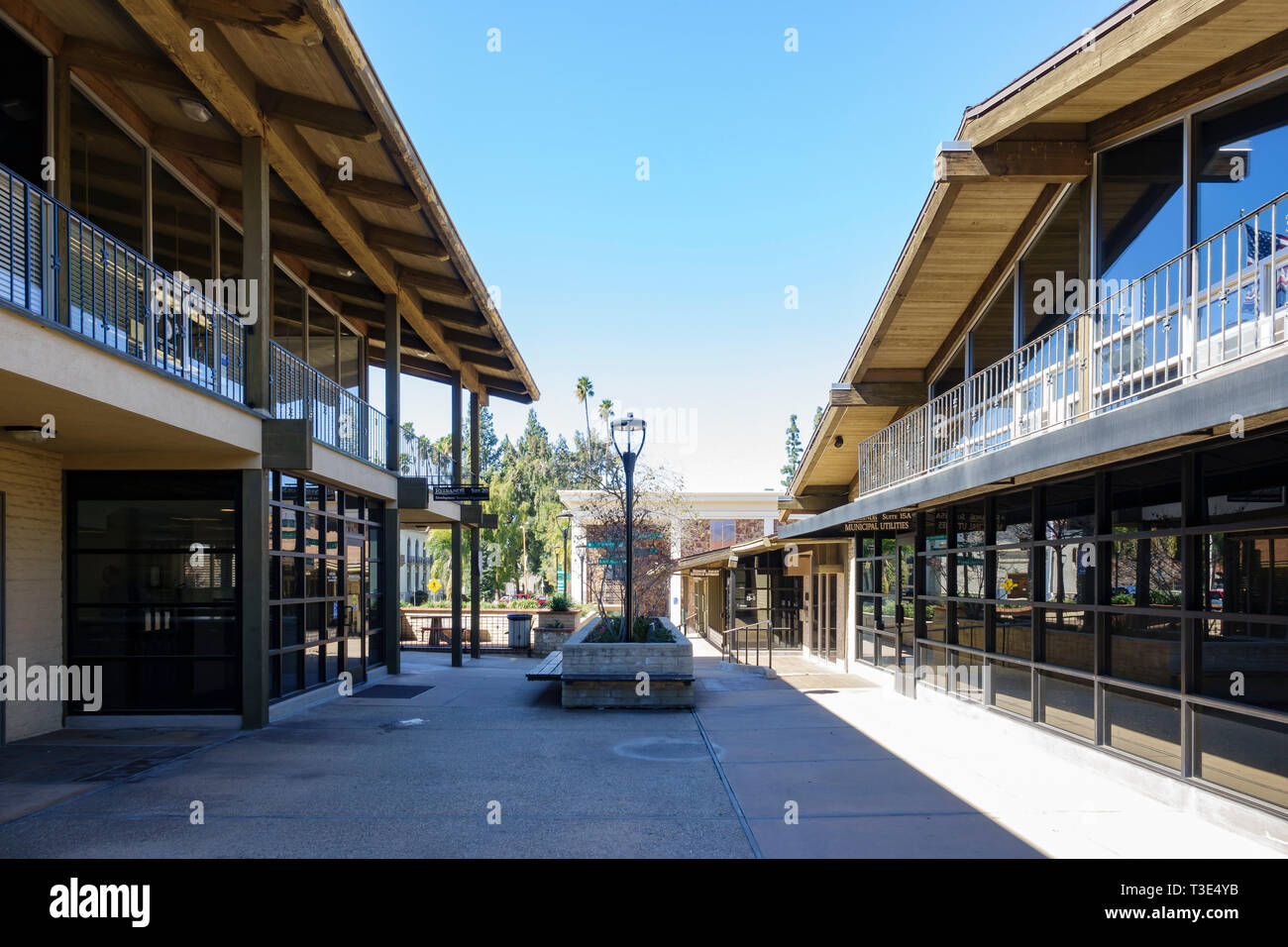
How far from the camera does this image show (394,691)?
1370 cm

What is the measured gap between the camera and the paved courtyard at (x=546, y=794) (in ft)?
19.3

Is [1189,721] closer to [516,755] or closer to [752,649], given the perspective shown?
[516,755]

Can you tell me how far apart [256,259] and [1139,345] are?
Answer: 911 centimetres

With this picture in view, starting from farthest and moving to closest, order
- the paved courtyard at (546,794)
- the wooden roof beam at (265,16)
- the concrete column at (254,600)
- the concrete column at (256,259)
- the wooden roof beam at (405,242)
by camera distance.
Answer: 1. the wooden roof beam at (405,242)
2. the concrete column at (256,259)
3. the concrete column at (254,600)
4. the wooden roof beam at (265,16)
5. the paved courtyard at (546,794)

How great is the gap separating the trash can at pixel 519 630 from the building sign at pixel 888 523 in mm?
10120

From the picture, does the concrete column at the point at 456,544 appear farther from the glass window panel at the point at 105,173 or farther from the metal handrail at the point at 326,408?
the glass window panel at the point at 105,173

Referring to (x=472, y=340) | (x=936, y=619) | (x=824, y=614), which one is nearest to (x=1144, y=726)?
(x=936, y=619)

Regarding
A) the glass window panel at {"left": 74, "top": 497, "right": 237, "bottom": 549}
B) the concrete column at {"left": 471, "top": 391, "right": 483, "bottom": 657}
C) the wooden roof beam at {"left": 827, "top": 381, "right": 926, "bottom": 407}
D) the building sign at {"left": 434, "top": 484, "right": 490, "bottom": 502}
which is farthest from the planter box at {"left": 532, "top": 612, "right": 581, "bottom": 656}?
the glass window panel at {"left": 74, "top": 497, "right": 237, "bottom": 549}

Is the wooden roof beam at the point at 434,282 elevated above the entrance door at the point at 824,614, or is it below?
above

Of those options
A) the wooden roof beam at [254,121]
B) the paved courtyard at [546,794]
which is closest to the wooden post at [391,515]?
the wooden roof beam at [254,121]

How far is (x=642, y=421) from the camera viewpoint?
12664 millimetres

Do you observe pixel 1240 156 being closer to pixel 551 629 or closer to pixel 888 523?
pixel 888 523
